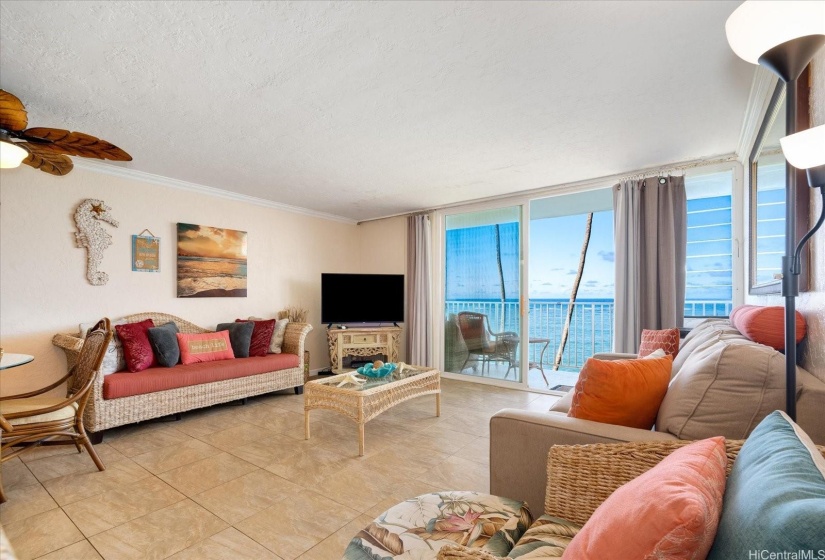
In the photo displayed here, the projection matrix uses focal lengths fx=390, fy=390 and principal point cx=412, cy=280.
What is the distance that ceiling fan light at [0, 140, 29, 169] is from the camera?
6.72 feet

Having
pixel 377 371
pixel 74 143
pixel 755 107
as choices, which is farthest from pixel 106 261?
pixel 755 107

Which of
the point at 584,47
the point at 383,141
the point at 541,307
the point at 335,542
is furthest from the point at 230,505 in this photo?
the point at 541,307

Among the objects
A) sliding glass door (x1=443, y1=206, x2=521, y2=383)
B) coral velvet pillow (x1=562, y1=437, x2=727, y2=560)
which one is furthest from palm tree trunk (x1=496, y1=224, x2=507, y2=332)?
coral velvet pillow (x1=562, y1=437, x2=727, y2=560)

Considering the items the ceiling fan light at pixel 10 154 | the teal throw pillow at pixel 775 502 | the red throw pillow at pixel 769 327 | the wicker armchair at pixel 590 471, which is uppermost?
the ceiling fan light at pixel 10 154

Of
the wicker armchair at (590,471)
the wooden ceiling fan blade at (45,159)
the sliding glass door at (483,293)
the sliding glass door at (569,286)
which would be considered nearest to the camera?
the wicker armchair at (590,471)

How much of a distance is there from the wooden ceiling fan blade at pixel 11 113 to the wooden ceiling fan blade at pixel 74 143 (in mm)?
47

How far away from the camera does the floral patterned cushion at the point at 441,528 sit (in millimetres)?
1116

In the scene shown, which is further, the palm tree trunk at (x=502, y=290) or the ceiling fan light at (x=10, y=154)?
the palm tree trunk at (x=502, y=290)

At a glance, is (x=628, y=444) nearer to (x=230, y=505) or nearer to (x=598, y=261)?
(x=230, y=505)

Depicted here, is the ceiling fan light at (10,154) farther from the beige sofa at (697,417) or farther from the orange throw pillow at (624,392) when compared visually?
the orange throw pillow at (624,392)

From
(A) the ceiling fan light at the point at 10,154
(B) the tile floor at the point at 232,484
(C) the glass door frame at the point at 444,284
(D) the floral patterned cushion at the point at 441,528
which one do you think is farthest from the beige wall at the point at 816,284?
(A) the ceiling fan light at the point at 10,154

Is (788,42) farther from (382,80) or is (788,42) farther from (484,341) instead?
(484,341)

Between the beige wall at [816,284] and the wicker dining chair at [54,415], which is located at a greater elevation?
the beige wall at [816,284]

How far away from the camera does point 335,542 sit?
182 cm
